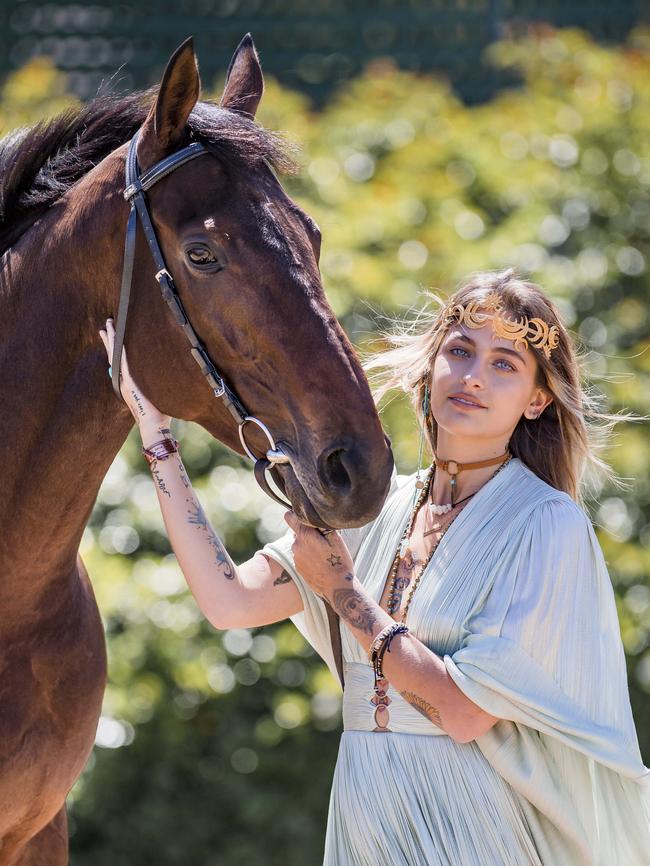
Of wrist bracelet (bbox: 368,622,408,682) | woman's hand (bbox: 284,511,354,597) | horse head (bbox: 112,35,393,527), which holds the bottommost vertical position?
wrist bracelet (bbox: 368,622,408,682)

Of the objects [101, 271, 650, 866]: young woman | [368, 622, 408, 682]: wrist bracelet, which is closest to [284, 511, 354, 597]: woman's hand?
[101, 271, 650, 866]: young woman

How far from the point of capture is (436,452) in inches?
110

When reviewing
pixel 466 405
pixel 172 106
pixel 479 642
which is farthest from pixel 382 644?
pixel 172 106

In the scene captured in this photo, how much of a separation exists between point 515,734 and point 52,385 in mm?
1200

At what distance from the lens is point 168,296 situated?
85.9 inches

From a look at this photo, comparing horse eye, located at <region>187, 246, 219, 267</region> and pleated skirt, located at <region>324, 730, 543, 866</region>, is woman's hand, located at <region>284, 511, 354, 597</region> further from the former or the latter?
horse eye, located at <region>187, 246, 219, 267</region>

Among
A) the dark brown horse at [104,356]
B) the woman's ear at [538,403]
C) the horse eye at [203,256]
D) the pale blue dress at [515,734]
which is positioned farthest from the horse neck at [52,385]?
the woman's ear at [538,403]

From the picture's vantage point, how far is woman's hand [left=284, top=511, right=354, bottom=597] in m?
2.42

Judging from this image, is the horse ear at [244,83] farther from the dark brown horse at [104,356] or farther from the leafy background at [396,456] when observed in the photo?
the leafy background at [396,456]

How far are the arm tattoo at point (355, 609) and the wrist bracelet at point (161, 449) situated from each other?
445mm

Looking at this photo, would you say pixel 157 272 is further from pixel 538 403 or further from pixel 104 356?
pixel 538 403

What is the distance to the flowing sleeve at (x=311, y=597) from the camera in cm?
273

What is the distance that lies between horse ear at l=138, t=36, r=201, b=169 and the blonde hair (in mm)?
726

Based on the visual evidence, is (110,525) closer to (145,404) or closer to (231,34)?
(145,404)
